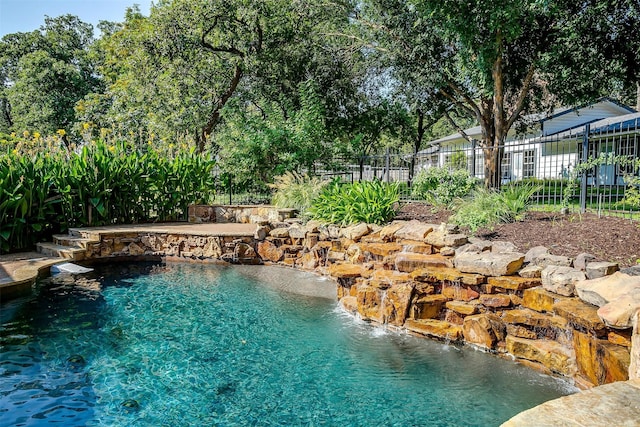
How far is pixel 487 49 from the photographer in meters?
9.68

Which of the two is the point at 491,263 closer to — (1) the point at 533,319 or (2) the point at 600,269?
(1) the point at 533,319

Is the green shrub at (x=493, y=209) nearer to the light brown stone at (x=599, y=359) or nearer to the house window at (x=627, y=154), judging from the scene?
the house window at (x=627, y=154)

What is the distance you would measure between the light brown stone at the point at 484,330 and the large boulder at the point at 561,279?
0.59 m

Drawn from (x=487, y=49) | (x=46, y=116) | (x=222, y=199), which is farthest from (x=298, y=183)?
(x=46, y=116)

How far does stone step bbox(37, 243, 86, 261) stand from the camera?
724 cm

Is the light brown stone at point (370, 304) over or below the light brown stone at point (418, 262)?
below

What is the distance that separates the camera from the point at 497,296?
454 cm

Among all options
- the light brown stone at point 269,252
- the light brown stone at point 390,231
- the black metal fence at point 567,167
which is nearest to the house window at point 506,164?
the black metal fence at point 567,167

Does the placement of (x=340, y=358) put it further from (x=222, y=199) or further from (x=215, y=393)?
(x=222, y=199)

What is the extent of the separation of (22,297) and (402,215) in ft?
18.5

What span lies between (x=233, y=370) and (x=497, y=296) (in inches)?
107

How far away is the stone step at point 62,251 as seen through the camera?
23.7 ft

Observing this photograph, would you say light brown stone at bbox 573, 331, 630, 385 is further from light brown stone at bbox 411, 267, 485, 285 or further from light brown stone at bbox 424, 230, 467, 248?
light brown stone at bbox 424, 230, 467, 248

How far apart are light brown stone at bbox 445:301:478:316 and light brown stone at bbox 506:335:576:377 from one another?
46cm
